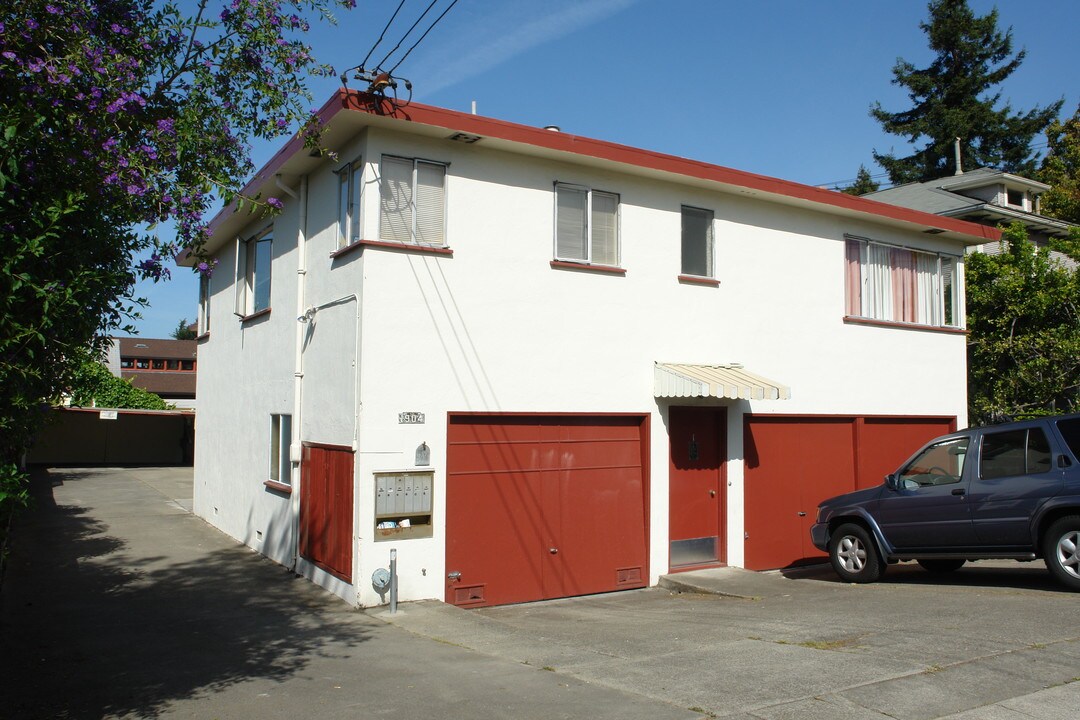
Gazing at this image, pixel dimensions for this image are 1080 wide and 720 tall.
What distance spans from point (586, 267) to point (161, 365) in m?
53.5

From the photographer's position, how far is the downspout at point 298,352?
475 inches

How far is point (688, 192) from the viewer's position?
1295 centimetres

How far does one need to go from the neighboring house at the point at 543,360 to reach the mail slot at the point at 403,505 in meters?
0.02

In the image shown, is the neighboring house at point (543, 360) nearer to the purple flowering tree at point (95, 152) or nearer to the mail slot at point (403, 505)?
the mail slot at point (403, 505)

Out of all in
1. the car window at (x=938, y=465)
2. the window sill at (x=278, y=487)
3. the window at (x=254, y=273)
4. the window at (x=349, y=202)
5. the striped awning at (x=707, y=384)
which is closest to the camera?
the window at (x=349, y=202)

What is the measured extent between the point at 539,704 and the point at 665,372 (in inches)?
253

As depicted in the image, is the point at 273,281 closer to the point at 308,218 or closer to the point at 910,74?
the point at 308,218

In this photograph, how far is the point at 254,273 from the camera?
1485 cm

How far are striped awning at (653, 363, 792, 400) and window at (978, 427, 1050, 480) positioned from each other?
2595 mm

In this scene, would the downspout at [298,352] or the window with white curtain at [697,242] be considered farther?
the window with white curtain at [697,242]

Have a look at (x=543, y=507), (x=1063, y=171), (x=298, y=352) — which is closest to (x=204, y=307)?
(x=298, y=352)

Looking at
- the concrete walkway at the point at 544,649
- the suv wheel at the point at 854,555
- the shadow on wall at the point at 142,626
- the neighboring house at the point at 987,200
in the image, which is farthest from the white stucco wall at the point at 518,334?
the neighboring house at the point at 987,200

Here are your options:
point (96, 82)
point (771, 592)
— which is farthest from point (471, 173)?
point (771, 592)

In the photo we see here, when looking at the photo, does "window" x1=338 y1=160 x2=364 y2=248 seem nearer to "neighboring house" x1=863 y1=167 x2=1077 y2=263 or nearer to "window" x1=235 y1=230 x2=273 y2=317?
"window" x1=235 y1=230 x2=273 y2=317
